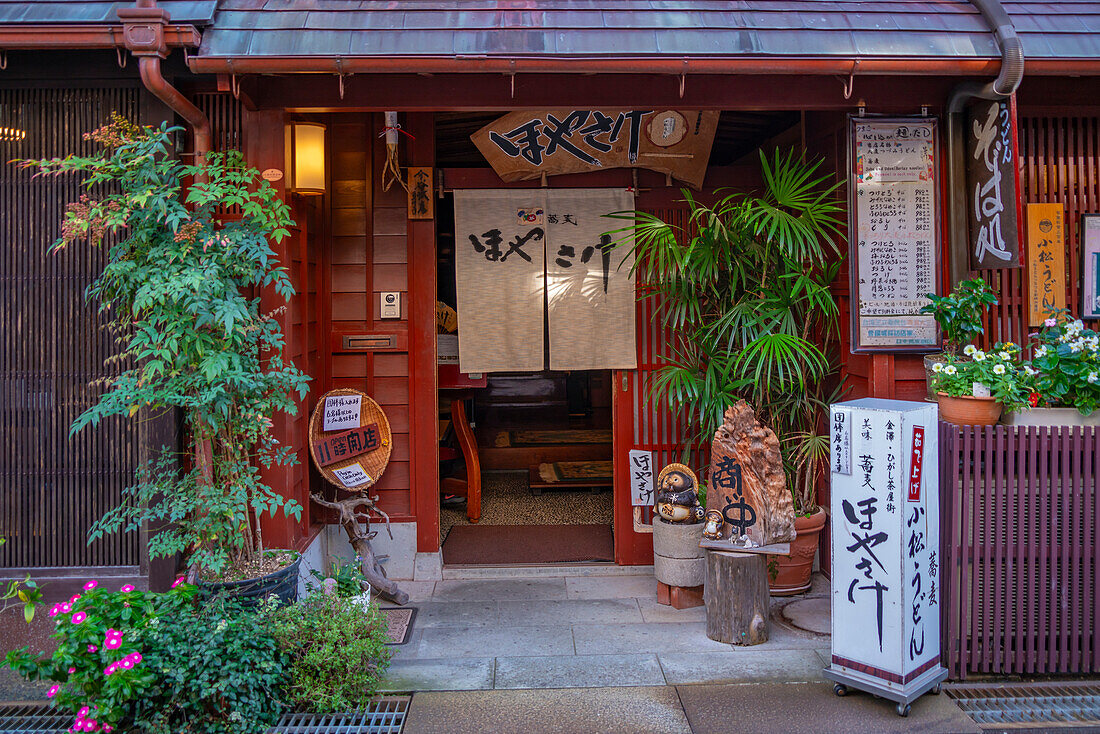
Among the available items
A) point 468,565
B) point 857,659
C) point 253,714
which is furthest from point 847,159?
point 253,714

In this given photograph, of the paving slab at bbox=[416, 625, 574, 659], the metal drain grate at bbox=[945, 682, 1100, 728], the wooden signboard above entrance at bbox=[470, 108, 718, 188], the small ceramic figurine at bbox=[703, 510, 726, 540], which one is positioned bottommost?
the metal drain grate at bbox=[945, 682, 1100, 728]

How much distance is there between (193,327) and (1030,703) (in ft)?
17.3

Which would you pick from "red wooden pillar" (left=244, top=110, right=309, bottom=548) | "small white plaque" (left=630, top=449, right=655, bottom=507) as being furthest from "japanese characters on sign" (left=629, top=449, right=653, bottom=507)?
"red wooden pillar" (left=244, top=110, right=309, bottom=548)

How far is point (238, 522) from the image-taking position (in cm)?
486

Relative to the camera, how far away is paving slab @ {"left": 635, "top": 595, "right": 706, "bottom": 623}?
233 inches

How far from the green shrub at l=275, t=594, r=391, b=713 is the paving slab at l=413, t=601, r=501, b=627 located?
4.05 ft

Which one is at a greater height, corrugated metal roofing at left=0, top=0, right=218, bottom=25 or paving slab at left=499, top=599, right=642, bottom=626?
corrugated metal roofing at left=0, top=0, right=218, bottom=25

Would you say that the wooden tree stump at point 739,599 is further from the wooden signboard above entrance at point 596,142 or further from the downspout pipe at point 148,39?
the downspout pipe at point 148,39

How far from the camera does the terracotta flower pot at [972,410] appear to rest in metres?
4.87

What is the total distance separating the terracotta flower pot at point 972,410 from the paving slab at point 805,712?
1.65m

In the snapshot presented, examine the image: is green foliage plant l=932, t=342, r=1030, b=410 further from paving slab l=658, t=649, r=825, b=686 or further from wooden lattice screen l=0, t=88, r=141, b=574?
wooden lattice screen l=0, t=88, r=141, b=574

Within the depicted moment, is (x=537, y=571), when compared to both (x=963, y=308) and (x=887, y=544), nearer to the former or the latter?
(x=887, y=544)

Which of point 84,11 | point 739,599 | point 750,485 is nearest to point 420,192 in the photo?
point 84,11

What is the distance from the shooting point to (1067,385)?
4906 mm
